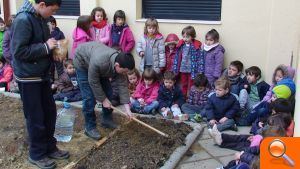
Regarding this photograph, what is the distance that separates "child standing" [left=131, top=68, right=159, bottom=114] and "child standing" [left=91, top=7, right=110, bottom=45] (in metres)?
1.37

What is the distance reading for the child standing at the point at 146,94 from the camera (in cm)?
657

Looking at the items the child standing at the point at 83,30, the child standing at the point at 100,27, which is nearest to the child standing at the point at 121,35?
the child standing at the point at 100,27

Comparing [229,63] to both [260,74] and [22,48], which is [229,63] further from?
[22,48]

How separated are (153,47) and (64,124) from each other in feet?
7.87

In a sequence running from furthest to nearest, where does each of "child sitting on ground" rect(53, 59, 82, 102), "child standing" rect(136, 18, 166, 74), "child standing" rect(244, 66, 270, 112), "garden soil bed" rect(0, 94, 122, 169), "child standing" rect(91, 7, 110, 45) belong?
"child standing" rect(91, 7, 110, 45) < "child sitting on ground" rect(53, 59, 82, 102) < "child standing" rect(136, 18, 166, 74) < "child standing" rect(244, 66, 270, 112) < "garden soil bed" rect(0, 94, 122, 169)

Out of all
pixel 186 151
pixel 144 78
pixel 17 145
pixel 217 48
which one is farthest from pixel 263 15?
pixel 17 145

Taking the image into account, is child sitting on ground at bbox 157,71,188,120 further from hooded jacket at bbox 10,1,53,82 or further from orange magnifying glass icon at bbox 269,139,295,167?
orange magnifying glass icon at bbox 269,139,295,167

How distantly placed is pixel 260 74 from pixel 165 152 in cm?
256

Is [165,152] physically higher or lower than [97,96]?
lower

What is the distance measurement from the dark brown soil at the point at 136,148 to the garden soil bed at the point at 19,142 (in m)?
0.25

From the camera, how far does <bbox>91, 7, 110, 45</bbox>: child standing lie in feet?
25.4

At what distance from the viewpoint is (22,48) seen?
3.90 metres

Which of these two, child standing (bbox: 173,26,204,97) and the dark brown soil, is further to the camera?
child standing (bbox: 173,26,204,97)

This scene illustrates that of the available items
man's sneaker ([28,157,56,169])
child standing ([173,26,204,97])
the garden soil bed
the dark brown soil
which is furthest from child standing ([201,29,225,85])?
man's sneaker ([28,157,56,169])
